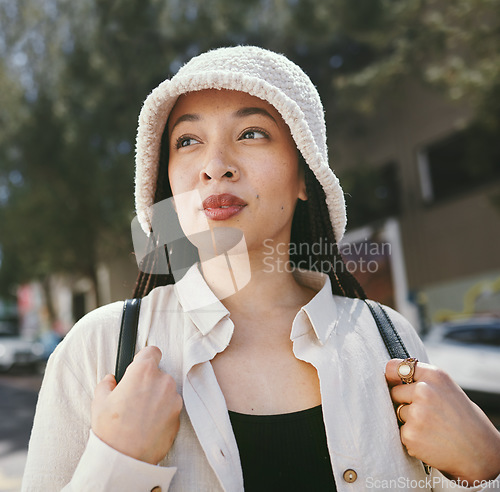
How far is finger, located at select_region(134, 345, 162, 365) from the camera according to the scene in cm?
133

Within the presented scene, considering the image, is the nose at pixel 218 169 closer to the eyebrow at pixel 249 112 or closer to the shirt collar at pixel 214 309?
the eyebrow at pixel 249 112

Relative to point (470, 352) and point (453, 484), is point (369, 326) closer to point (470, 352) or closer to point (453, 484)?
point (453, 484)

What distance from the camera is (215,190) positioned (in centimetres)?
155

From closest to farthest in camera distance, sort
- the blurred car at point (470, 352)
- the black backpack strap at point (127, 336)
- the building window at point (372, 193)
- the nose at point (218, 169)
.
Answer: the black backpack strap at point (127, 336) → the nose at point (218, 169) → the blurred car at point (470, 352) → the building window at point (372, 193)

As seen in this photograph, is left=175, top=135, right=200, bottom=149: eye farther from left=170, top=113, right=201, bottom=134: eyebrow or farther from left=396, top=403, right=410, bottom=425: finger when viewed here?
left=396, top=403, right=410, bottom=425: finger

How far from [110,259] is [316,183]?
1370cm

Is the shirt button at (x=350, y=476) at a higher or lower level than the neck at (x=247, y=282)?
lower

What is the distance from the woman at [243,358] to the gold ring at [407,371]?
0.03 meters

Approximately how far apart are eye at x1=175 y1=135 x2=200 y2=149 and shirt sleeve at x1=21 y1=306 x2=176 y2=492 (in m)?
0.53

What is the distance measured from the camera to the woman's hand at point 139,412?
1.21 meters

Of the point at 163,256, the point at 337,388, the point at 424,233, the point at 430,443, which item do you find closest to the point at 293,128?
the point at 163,256

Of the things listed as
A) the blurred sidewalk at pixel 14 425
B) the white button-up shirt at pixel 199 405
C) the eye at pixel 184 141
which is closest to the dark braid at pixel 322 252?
the white button-up shirt at pixel 199 405

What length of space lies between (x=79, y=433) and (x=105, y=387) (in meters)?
0.15

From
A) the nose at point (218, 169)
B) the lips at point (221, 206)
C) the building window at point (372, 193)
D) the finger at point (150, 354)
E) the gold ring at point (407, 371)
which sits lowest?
the gold ring at point (407, 371)
